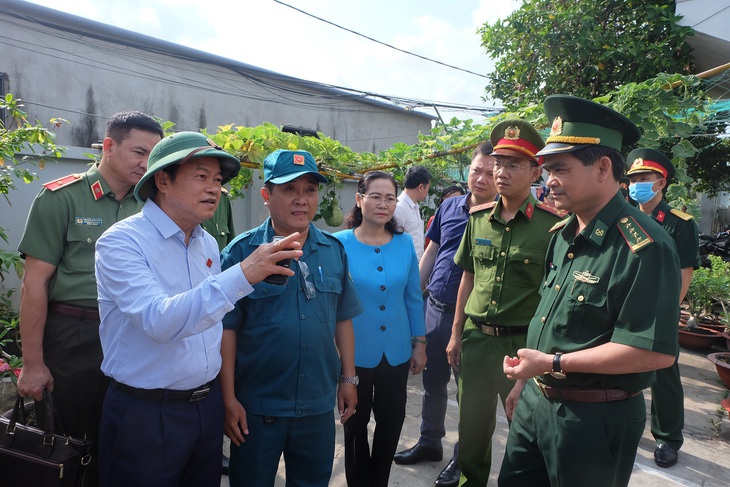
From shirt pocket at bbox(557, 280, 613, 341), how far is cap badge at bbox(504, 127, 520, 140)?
0.99 metres

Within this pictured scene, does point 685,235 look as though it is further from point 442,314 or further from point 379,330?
point 379,330

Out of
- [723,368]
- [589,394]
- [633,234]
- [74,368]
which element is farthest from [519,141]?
[723,368]

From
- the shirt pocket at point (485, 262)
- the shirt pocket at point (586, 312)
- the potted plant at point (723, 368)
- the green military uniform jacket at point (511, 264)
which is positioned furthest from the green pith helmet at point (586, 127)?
the potted plant at point (723, 368)

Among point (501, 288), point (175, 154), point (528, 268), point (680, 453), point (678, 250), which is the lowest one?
point (680, 453)

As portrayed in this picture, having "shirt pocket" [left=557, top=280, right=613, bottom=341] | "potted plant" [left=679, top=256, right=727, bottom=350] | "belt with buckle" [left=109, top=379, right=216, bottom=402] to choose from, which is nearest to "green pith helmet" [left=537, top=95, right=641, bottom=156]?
"shirt pocket" [left=557, top=280, right=613, bottom=341]

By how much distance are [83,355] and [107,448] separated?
2.62 ft

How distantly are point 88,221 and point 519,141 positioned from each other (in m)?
2.27

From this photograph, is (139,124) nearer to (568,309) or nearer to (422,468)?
(568,309)

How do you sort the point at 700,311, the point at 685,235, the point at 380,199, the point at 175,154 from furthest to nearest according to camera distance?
1. the point at 700,311
2. the point at 685,235
3. the point at 380,199
4. the point at 175,154

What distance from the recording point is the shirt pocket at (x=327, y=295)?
6.66ft

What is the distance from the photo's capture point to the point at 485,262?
2674mm

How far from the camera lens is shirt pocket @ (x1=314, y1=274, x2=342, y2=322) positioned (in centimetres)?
203

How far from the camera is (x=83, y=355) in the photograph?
7.45ft

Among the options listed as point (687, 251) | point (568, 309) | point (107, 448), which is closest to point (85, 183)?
point (107, 448)
